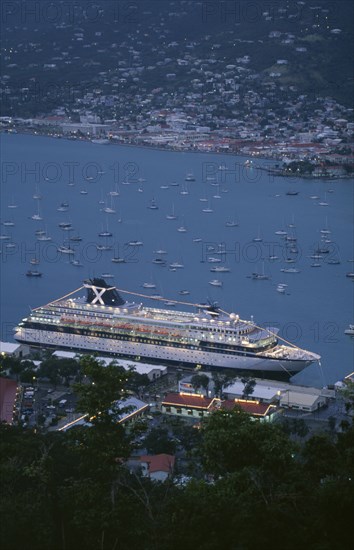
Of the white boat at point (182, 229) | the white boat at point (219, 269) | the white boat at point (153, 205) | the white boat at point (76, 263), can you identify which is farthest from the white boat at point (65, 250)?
the white boat at point (153, 205)

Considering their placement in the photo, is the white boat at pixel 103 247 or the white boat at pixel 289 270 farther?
the white boat at pixel 103 247

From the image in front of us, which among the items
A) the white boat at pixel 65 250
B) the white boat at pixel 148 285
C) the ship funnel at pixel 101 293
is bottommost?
the ship funnel at pixel 101 293

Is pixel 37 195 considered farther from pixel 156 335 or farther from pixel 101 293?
pixel 156 335

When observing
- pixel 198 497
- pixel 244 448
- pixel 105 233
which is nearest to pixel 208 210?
pixel 105 233

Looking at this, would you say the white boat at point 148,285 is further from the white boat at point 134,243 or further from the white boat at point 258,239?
the white boat at point 258,239

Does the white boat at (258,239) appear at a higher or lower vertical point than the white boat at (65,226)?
lower

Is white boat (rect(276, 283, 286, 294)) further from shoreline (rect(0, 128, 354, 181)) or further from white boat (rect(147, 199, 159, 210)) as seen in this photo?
shoreline (rect(0, 128, 354, 181))

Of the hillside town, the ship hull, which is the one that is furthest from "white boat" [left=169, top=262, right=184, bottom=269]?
the hillside town

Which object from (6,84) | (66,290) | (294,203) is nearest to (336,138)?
(294,203)
